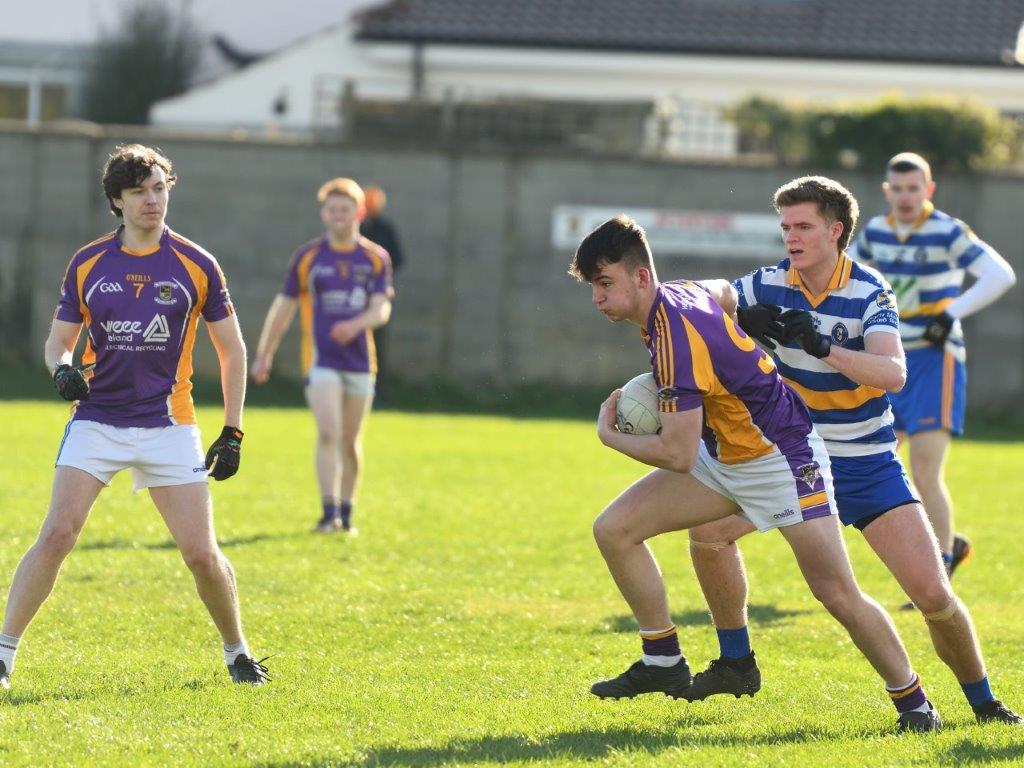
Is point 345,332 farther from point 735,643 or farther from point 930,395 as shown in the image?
point 735,643

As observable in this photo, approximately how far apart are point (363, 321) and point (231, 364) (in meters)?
4.49

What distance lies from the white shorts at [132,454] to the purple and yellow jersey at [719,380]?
197 cm

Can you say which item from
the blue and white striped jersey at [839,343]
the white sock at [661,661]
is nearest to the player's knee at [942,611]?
the blue and white striped jersey at [839,343]

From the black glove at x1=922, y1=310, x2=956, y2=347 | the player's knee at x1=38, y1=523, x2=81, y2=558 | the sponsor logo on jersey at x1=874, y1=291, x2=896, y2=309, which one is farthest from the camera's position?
the black glove at x1=922, y1=310, x2=956, y2=347

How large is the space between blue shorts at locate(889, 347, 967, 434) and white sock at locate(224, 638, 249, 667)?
13.6 ft

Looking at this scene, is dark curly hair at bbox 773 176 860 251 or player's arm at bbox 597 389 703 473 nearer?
player's arm at bbox 597 389 703 473

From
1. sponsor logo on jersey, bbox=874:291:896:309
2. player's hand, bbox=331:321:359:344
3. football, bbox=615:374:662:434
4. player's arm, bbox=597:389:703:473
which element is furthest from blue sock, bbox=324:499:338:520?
sponsor logo on jersey, bbox=874:291:896:309

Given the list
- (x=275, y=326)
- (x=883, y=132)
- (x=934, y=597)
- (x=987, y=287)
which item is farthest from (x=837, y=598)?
(x=883, y=132)

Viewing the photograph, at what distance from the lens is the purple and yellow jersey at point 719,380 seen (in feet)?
17.9

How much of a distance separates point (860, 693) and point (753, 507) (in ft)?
4.10

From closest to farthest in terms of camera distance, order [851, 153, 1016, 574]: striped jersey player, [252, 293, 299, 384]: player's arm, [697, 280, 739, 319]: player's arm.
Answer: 1. [697, 280, 739, 319]: player's arm
2. [851, 153, 1016, 574]: striped jersey player
3. [252, 293, 299, 384]: player's arm

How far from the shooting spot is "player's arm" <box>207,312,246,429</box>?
637cm

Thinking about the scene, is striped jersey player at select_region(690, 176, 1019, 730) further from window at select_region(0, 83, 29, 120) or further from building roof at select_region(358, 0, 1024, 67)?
window at select_region(0, 83, 29, 120)

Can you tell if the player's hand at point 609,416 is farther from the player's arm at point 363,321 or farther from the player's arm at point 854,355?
the player's arm at point 363,321
